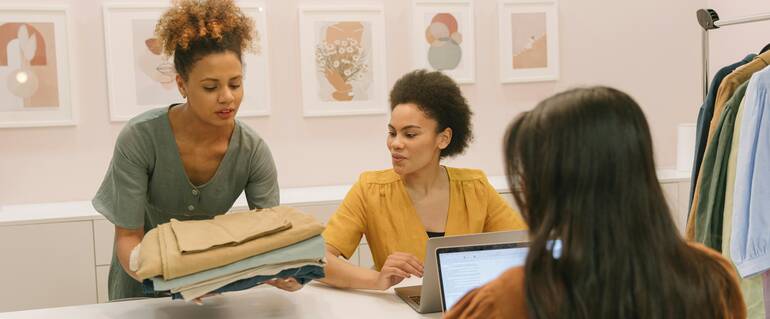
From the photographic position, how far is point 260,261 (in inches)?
71.0

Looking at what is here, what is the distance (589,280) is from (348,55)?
2.92 meters

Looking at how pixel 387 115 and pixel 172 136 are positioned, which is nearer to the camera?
pixel 172 136

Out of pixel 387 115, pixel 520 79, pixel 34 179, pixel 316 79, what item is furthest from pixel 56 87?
pixel 520 79

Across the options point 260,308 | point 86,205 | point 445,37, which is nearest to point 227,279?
point 260,308

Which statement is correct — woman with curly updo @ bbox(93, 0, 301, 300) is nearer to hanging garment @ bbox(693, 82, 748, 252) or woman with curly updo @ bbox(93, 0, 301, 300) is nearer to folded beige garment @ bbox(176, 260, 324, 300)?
folded beige garment @ bbox(176, 260, 324, 300)

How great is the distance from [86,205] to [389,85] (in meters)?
1.51

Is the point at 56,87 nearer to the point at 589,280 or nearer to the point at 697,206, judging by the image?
the point at 697,206

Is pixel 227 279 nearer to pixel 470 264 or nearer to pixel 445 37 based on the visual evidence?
pixel 470 264

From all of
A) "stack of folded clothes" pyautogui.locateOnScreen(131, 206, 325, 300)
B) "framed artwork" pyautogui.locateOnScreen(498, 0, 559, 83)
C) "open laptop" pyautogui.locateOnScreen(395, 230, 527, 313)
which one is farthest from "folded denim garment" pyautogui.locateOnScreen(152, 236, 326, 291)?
"framed artwork" pyautogui.locateOnScreen(498, 0, 559, 83)

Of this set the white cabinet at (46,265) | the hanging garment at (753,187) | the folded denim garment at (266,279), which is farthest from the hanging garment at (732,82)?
the white cabinet at (46,265)

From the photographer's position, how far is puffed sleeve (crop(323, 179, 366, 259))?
2.39 metres

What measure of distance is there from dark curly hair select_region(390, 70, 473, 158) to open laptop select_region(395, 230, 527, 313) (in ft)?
2.08

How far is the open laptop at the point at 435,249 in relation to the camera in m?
1.88

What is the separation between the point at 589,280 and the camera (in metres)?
1.04
